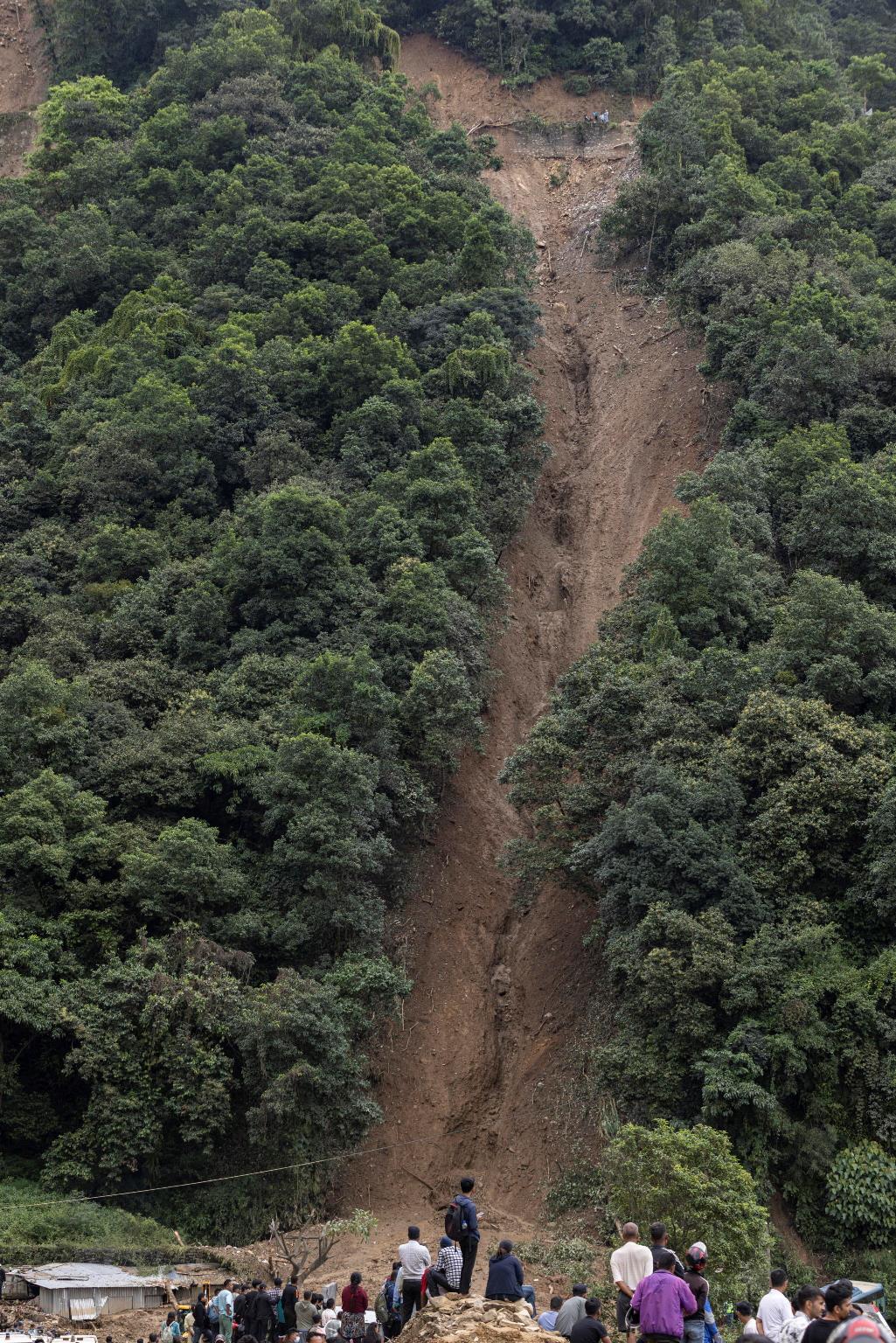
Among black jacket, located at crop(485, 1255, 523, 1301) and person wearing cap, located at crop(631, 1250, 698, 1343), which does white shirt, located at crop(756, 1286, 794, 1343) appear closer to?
person wearing cap, located at crop(631, 1250, 698, 1343)

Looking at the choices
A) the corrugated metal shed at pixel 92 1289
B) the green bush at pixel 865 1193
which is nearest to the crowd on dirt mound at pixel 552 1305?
the corrugated metal shed at pixel 92 1289

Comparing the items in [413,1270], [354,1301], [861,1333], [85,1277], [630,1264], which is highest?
[861,1333]

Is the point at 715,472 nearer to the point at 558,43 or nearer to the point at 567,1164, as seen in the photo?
the point at 567,1164

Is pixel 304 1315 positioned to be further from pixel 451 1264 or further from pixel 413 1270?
pixel 451 1264


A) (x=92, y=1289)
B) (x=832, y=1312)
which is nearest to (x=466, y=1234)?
(x=832, y=1312)

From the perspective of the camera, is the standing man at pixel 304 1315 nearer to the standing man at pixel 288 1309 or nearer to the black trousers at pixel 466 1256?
the standing man at pixel 288 1309

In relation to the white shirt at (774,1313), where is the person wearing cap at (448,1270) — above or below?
below

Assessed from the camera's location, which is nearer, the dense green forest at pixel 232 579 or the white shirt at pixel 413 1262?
the white shirt at pixel 413 1262

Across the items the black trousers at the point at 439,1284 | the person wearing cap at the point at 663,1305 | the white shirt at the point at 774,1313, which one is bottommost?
the black trousers at the point at 439,1284

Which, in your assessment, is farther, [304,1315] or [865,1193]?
[865,1193]
